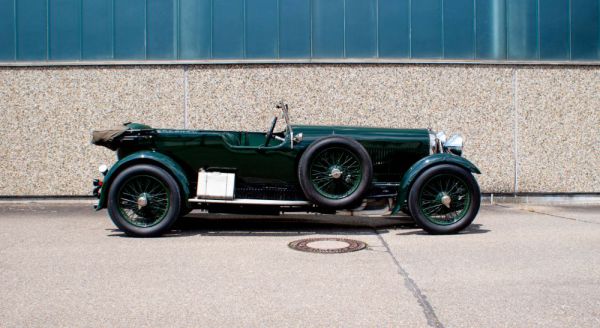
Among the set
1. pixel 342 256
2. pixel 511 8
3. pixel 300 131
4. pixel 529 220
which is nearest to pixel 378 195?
pixel 300 131

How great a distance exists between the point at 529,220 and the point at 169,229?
16.0 feet

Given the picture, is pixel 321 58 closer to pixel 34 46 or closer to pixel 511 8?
pixel 511 8

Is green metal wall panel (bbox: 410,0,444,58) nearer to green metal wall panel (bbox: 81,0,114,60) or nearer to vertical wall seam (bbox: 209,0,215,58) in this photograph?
vertical wall seam (bbox: 209,0,215,58)

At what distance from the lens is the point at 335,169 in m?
6.12

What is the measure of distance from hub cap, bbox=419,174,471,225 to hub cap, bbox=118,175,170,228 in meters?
3.02

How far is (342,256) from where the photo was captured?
16.4 ft

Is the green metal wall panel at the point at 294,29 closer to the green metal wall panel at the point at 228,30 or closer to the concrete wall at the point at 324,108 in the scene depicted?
the concrete wall at the point at 324,108

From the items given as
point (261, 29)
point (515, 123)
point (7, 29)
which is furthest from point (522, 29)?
point (7, 29)

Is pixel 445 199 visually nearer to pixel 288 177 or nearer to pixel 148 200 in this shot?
pixel 288 177

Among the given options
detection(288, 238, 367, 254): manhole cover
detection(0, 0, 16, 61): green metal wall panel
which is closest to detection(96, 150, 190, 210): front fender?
detection(288, 238, 367, 254): manhole cover

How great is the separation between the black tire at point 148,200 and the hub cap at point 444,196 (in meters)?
2.90

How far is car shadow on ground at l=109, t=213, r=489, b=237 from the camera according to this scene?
6.49 metres

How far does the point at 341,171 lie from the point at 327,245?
3.26ft

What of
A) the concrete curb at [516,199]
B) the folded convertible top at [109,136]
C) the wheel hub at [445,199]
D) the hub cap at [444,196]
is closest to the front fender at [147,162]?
the folded convertible top at [109,136]
